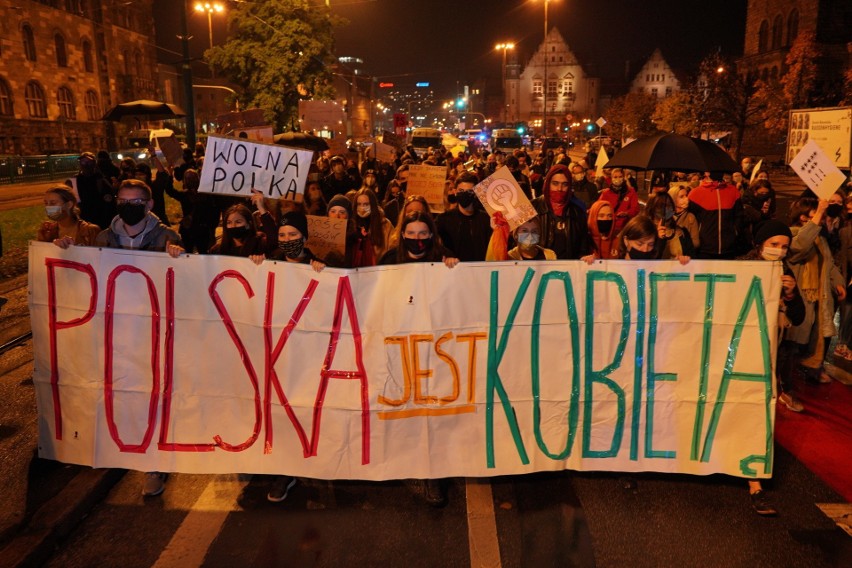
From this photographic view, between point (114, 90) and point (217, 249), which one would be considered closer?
point (217, 249)

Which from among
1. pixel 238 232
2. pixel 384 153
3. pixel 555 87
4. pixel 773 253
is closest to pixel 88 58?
pixel 384 153

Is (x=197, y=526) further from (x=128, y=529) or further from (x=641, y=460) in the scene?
(x=641, y=460)

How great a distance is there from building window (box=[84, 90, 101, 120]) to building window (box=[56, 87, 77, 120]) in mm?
1477

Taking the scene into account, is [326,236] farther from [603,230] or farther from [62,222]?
[603,230]

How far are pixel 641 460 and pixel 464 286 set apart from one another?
143 centimetres

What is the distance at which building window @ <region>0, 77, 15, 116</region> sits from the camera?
35469mm

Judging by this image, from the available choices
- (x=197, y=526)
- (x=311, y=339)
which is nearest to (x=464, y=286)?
(x=311, y=339)

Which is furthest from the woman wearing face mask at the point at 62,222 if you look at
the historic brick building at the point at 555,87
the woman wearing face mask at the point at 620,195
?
the historic brick building at the point at 555,87

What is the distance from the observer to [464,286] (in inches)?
150

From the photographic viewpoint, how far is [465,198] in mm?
5574

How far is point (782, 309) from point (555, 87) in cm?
11073

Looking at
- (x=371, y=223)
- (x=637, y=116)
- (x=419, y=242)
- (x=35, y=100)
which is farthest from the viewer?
(x=637, y=116)

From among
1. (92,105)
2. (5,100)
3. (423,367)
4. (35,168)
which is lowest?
(423,367)

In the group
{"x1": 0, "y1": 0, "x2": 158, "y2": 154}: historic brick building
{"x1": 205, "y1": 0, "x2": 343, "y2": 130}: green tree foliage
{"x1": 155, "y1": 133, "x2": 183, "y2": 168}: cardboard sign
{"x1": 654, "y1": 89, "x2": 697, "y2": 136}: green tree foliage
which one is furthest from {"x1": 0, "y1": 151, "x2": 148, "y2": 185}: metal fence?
{"x1": 654, "y1": 89, "x2": 697, "y2": 136}: green tree foliage
